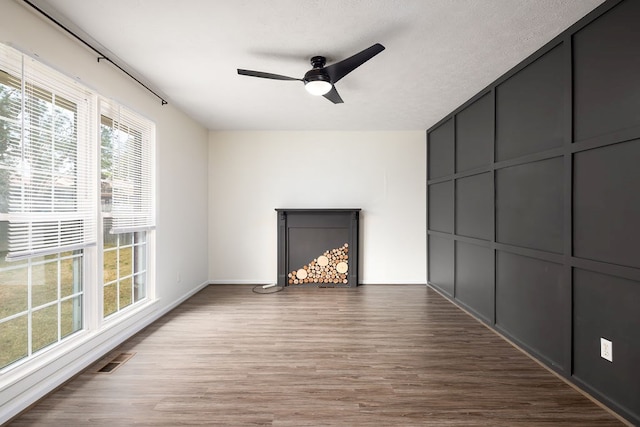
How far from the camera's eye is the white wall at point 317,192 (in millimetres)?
4742

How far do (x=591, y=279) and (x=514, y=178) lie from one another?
1.06 m

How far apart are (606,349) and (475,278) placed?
1.52m

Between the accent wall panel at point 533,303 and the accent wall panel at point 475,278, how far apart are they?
137mm

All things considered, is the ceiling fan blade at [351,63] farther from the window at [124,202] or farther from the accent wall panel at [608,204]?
the window at [124,202]

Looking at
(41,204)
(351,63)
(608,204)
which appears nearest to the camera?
(608,204)

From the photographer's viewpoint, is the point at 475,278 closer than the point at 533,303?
No

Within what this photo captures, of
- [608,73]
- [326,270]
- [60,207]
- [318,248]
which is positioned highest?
[608,73]

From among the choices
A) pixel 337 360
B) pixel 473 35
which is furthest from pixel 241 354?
pixel 473 35

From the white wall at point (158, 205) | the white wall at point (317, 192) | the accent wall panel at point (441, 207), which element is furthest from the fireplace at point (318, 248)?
the white wall at point (158, 205)

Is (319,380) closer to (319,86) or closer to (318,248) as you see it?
(319,86)

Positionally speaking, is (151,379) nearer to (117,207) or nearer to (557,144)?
(117,207)

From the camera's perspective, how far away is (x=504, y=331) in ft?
9.08

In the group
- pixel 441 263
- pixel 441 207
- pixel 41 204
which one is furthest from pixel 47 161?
pixel 441 263

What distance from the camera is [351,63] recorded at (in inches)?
86.6
